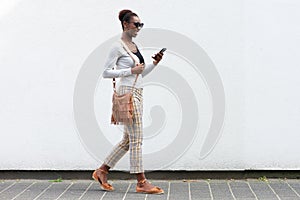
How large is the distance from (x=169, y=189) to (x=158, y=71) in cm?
129

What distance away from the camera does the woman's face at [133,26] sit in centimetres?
678

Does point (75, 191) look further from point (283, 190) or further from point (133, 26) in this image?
point (283, 190)

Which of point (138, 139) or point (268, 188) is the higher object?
point (138, 139)

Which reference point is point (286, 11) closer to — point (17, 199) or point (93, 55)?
point (93, 55)

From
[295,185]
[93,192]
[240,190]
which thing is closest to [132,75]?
[93,192]

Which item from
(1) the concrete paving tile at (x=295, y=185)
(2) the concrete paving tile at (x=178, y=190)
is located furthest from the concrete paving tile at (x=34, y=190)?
(1) the concrete paving tile at (x=295, y=185)

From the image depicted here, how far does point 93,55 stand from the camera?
7.41 meters

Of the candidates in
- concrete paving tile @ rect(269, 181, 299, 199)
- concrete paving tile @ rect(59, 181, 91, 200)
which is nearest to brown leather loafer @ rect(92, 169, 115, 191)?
concrete paving tile @ rect(59, 181, 91, 200)

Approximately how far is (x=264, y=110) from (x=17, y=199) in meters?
2.77

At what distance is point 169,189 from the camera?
276 inches

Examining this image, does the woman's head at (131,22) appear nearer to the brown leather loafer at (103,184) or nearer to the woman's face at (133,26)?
the woman's face at (133,26)

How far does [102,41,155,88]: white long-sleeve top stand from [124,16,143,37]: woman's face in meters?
0.16

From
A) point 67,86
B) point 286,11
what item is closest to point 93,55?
point 67,86

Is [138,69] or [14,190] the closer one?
[138,69]
